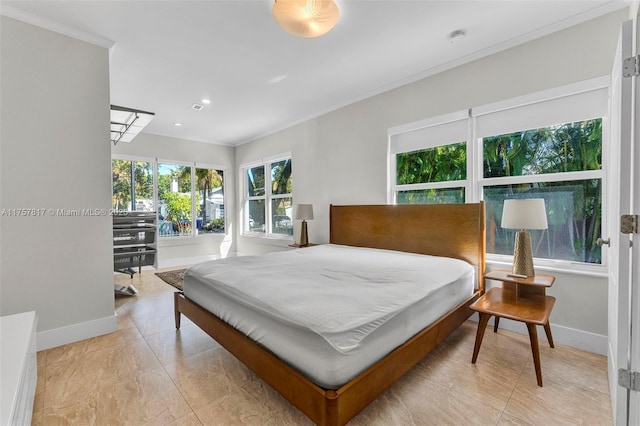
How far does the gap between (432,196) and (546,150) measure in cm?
110

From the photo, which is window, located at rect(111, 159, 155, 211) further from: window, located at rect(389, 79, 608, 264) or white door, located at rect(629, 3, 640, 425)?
white door, located at rect(629, 3, 640, 425)

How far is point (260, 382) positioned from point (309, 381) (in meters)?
0.72

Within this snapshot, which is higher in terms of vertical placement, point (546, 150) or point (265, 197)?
point (546, 150)

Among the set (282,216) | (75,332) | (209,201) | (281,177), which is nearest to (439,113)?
(281,177)

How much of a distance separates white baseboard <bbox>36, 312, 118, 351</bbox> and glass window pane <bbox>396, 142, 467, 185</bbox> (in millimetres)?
3387

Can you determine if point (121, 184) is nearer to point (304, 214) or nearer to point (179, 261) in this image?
point (179, 261)

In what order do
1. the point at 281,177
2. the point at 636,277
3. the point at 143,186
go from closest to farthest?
the point at 636,277, the point at 143,186, the point at 281,177

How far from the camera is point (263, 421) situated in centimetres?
147

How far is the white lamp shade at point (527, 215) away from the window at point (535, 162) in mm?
557

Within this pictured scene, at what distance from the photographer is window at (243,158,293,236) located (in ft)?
17.7

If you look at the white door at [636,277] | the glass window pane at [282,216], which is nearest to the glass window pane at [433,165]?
the white door at [636,277]

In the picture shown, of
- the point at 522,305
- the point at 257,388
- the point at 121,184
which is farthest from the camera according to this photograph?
the point at 121,184

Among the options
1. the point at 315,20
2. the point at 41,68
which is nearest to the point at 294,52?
the point at 315,20

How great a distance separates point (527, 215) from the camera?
6.84 ft
